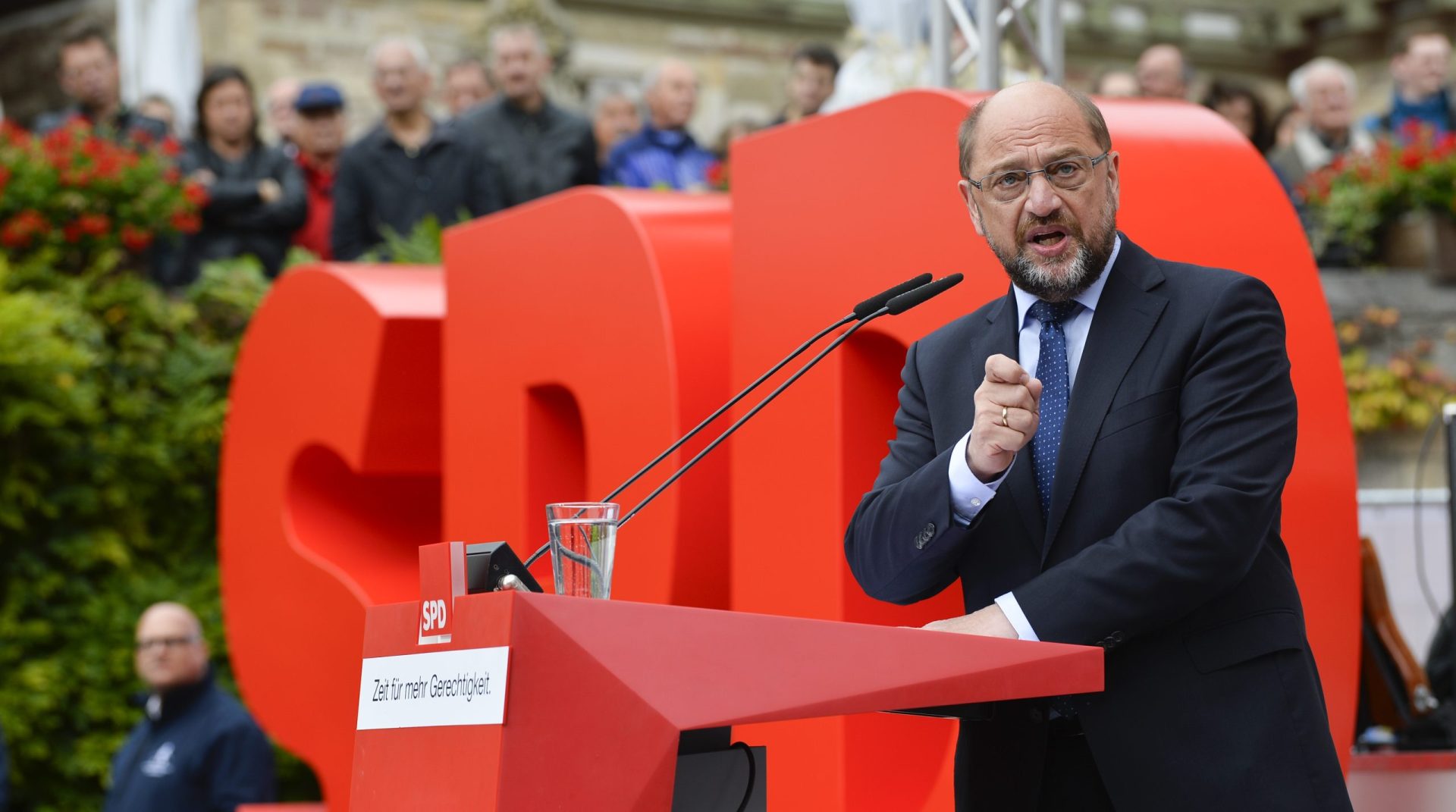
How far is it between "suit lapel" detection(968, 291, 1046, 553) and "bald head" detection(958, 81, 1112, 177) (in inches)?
10.6

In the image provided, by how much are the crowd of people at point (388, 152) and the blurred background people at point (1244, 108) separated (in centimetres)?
210

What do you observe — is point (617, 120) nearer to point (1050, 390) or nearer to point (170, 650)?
point (170, 650)

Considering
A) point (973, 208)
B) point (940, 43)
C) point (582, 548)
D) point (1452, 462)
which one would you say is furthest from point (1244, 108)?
point (582, 548)

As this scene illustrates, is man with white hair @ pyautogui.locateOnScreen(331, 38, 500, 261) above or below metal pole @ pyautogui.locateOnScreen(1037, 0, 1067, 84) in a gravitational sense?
above

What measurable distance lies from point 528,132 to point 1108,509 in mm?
7094

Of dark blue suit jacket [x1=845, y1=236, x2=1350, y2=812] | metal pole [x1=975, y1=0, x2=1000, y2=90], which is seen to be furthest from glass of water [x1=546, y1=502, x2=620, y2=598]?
metal pole [x1=975, y1=0, x2=1000, y2=90]

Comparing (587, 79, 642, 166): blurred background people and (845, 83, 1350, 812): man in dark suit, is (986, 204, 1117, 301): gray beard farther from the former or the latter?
(587, 79, 642, 166): blurred background people

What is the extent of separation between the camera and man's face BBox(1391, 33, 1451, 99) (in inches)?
435

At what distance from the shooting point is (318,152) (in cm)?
1011

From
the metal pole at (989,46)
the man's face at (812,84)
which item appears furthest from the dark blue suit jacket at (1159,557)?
the man's face at (812,84)

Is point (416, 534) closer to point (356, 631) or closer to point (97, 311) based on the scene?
point (356, 631)

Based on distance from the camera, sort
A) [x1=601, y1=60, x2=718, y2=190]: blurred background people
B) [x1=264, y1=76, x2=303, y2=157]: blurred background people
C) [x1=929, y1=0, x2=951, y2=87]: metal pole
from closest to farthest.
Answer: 1. [x1=929, y1=0, x2=951, y2=87]: metal pole
2. [x1=601, y1=60, x2=718, y2=190]: blurred background people
3. [x1=264, y1=76, x2=303, y2=157]: blurred background people

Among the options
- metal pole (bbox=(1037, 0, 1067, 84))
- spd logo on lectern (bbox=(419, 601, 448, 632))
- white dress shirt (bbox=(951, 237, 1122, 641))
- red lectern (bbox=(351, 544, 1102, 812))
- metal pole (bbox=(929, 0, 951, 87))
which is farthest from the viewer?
metal pole (bbox=(1037, 0, 1067, 84))

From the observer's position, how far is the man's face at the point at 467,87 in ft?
36.3
